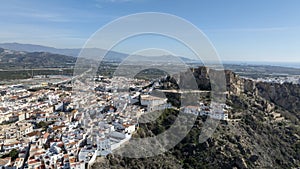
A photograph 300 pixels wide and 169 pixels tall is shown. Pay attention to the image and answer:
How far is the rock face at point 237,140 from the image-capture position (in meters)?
13.6

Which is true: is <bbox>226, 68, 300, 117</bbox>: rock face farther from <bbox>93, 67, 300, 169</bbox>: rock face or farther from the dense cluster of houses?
the dense cluster of houses

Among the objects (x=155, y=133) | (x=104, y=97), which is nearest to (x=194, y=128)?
(x=155, y=133)

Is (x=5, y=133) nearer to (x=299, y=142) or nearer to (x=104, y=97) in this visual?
(x=104, y=97)

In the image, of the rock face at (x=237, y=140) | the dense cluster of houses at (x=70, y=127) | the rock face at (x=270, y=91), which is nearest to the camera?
the dense cluster of houses at (x=70, y=127)

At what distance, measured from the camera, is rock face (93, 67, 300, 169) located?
536 inches

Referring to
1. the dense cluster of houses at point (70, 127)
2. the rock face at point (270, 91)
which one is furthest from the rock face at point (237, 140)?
the dense cluster of houses at point (70, 127)

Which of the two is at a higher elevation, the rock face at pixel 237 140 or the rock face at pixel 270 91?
the rock face at pixel 270 91

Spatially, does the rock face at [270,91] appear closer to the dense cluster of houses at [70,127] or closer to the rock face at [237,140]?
the rock face at [237,140]

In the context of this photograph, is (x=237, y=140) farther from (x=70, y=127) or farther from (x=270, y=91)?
(x=270, y=91)

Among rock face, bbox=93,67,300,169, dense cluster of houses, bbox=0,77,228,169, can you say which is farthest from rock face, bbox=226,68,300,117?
dense cluster of houses, bbox=0,77,228,169

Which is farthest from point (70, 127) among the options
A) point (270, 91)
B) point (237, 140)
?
point (270, 91)

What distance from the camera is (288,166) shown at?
15062 millimetres

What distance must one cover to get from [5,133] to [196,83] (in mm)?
14723

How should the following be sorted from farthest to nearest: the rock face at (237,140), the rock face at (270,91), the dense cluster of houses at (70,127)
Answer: the rock face at (270,91) → the rock face at (237,140) → the dense cluster of houses at (70,127)
